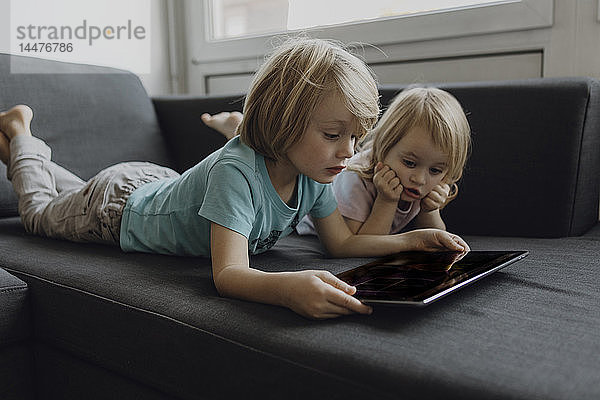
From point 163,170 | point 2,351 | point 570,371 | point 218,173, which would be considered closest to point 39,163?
point 163,170

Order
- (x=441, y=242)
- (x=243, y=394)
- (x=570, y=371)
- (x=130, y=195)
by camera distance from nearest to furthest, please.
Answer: (x=570, y=371)
(x=243, y=394)
(x=441, y=242)
(x=130, y=195)

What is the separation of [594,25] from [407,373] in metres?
1.31

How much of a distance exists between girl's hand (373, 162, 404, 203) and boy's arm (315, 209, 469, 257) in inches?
3.7

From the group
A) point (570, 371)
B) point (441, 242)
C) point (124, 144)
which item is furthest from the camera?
point (124, 144)

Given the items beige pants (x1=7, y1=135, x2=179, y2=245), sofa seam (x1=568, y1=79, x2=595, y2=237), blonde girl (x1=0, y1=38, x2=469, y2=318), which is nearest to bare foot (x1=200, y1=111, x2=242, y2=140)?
beige pants (x1=7, y1=135, x2=179, y2=245)

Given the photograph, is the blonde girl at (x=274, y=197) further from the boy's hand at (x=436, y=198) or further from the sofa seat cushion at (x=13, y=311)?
the sofa seat cushion at (x=13, y=311)

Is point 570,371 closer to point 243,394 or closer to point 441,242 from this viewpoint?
point 243,394

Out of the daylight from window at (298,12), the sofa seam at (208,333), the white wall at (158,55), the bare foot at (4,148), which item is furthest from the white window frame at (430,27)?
the sofa seam at (208,333)

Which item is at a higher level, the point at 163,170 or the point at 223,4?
the point at 223,4

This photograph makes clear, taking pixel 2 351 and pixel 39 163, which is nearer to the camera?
pixel 2 351

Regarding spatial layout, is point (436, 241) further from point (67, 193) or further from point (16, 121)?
point (16, 121)

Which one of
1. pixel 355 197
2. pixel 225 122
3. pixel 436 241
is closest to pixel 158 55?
pixel 225 122

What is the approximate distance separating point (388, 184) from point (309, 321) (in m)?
0.54

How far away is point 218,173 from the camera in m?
1.16
